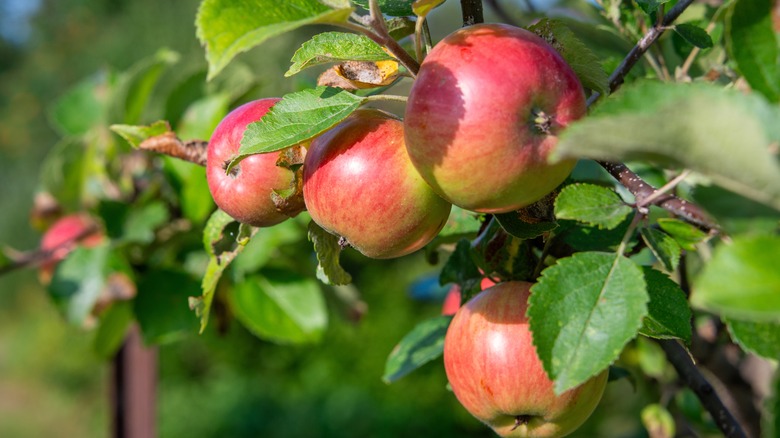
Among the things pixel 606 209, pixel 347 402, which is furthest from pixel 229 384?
pixel 606 209

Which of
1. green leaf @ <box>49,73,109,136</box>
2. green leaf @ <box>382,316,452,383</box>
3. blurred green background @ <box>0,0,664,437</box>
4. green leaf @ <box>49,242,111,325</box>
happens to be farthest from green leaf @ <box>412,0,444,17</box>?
green leaf @ <box>49,73,109,136</box>

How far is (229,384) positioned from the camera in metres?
3.76

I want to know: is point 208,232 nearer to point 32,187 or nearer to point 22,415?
point 22,415

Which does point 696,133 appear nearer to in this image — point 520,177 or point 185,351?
point 520,177

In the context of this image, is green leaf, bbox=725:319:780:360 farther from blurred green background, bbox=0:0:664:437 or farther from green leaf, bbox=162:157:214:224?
green leaf, bbox=162:157:214:224

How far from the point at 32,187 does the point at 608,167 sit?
7513 mm

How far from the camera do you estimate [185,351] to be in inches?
171

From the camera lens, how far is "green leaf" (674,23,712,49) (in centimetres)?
53

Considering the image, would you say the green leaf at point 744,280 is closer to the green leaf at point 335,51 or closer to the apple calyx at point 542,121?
the apple calyx at point 542,121

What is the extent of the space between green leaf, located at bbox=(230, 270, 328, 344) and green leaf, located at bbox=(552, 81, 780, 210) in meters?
0.86

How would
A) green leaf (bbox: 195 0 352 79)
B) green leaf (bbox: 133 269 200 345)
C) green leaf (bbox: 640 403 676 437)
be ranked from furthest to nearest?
1. green leaf (bbox: 133 269 200 345)
2. green leaf (bbox: 640 403 676 437)
3. green leaf (bbox: 195 0 352 79)

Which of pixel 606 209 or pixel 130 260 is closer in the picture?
pixel 606 209

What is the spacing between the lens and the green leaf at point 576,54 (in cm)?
48

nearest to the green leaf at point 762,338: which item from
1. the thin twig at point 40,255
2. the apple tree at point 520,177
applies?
the apple tree at point 520,177
